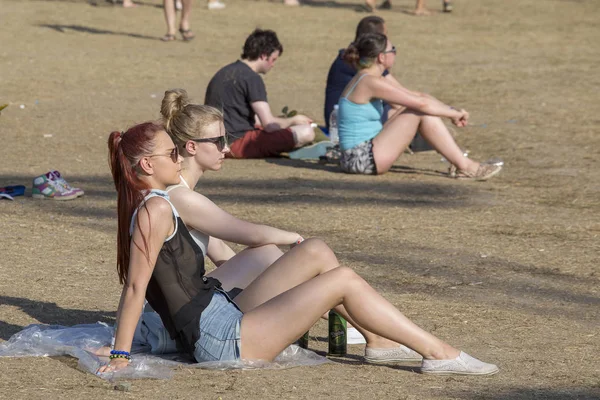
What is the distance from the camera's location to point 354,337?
16.6 ft

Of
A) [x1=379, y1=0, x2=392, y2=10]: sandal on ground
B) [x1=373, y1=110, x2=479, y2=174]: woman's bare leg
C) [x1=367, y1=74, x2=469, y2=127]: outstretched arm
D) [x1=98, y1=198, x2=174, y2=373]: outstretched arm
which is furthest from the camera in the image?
[x1=379, y1=0, x2=392, y2=10]: sandal on ground

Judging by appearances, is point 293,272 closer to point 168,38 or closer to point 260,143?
point 260,143

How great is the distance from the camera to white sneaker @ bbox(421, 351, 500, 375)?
4.43m

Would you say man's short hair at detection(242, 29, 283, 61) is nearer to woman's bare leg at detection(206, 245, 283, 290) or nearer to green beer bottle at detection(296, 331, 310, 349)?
woman's bare leg at detection(206, 245, 283, 290)

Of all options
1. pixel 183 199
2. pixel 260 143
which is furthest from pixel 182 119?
pixel 260 143

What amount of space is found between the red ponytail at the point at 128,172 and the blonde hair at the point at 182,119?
35cm

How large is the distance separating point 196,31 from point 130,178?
13.4 metres

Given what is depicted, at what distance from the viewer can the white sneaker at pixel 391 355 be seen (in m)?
4.68

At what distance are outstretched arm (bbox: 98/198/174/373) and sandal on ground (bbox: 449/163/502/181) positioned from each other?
5125mm

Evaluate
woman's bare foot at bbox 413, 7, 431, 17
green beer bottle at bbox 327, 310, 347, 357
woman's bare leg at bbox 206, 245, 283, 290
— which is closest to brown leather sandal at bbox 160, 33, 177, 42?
woman's bare foot at bbox 413, 7, 431, 17

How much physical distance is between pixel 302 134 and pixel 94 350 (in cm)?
544

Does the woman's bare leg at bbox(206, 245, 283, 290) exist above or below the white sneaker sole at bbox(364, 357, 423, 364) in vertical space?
above

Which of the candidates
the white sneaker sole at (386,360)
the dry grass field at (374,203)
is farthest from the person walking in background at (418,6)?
the white sneaker sole at (386,360)

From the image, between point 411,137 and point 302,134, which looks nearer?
point 411,137
